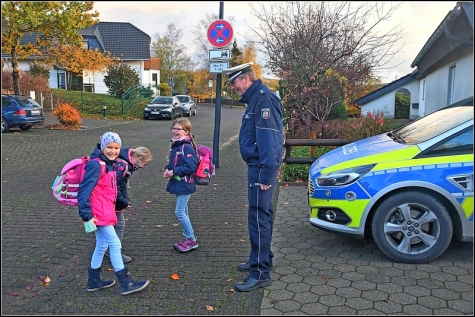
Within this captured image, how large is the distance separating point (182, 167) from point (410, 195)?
2.34 m

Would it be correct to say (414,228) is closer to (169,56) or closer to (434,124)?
(434,124)

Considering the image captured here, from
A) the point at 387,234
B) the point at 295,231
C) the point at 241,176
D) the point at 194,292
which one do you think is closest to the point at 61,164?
the point at 241,176

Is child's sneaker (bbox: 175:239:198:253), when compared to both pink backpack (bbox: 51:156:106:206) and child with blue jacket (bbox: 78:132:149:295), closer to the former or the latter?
child with blue jacket (bbox: 78:132:149:295)

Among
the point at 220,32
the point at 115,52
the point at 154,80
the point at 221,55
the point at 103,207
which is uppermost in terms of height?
the point at 220,32

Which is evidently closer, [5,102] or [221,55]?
[5,102]

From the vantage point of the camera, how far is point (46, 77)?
417 inches

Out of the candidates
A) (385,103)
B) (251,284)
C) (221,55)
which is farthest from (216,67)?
(385,103)

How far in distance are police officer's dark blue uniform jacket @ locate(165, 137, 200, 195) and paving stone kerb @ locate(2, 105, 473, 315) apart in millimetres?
745

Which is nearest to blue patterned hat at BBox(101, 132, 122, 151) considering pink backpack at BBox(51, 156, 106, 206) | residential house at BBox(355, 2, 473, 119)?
pink backpack at BBox(51, 156, 106, 206)

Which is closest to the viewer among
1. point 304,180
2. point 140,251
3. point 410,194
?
point 410,194

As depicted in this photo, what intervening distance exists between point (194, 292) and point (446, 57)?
1327cm

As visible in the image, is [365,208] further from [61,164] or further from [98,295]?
[61,164]

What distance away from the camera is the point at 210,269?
14.6ft

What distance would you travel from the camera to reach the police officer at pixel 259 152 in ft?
12.6
